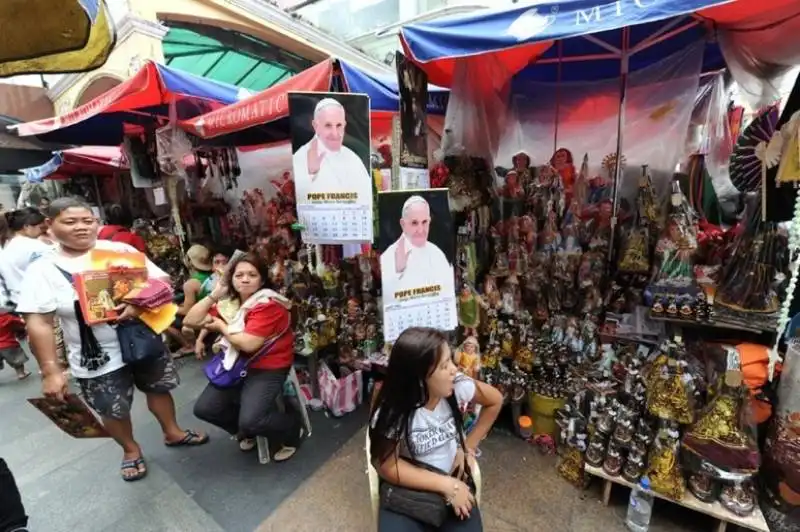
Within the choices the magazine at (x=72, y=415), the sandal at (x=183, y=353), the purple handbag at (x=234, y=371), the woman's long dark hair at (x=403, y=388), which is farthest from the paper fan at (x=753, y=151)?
the sandal at (x=183, y=353)

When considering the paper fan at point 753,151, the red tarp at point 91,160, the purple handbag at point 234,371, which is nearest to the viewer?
the paper fan at point 753,151

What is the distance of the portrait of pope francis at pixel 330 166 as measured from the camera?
6.02 feet

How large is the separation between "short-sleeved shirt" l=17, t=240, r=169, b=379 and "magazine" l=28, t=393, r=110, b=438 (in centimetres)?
20

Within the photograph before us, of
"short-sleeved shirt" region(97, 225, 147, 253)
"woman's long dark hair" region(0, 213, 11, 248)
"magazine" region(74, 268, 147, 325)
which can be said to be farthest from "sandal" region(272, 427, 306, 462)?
"woman's long dark hair" region(0, 213, 11, 248)

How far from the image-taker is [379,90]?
8.81 feet

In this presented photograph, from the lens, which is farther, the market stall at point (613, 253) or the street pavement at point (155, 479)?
the street pavement at point (155, 479)

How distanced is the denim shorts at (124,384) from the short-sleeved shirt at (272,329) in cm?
47

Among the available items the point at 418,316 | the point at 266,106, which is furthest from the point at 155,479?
the point at 266,106

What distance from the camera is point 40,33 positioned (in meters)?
1.33

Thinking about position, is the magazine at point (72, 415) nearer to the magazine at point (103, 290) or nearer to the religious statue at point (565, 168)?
the magazine at point (103, 290)

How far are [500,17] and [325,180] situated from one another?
3.76ft

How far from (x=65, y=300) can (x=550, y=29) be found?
272 cm

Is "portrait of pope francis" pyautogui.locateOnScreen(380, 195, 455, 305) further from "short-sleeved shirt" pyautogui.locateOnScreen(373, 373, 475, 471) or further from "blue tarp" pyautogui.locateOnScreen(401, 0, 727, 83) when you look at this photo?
"blue tarp" pyautogui.locateOnScreen(401, 0, 727, 83)

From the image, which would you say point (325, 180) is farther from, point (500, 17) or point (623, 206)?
point (623, 206)
